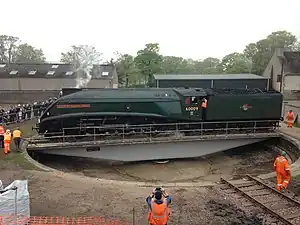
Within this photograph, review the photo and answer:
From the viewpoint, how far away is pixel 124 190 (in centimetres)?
1054

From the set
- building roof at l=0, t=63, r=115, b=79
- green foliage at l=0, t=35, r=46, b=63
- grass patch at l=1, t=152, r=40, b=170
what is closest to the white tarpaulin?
grass patch at l=1, t=152, r=40, b=170

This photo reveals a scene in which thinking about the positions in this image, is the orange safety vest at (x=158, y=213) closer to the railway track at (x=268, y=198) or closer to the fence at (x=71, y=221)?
the fence at (x=71, y=221)

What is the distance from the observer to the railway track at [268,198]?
840 cm

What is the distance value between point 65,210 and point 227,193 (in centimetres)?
527

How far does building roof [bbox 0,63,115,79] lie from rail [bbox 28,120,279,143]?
72.4 feet

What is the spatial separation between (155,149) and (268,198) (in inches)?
320

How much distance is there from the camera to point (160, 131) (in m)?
17.3

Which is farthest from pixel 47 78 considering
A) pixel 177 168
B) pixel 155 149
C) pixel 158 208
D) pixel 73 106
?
pixel 158 208

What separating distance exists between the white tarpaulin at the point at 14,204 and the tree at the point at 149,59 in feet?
122

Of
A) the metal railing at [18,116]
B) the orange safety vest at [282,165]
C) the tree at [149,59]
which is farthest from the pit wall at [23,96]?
the orange safety vest at [282,165]

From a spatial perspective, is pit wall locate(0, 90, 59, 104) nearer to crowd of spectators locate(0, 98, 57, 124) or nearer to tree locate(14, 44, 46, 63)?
crowd of spectators locate(0, 98, 57, 124)

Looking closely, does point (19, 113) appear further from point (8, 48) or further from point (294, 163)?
point (8, 48)

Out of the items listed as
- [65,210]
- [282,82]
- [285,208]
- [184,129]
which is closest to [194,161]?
[184,129]

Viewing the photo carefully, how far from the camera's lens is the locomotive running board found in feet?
53.3
